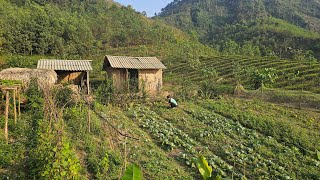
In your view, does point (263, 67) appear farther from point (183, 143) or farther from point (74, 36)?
point (74, 36)

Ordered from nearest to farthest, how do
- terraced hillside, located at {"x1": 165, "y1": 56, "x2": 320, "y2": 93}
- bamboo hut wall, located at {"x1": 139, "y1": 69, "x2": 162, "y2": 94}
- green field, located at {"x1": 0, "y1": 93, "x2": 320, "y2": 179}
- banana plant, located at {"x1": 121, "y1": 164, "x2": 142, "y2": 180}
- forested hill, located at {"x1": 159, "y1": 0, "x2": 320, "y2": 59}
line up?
banana plant, located at {"x1": 121, "y1": 164, "x2": 142, "y2": 180} < green field, located at {"x1": 0, "y1": 93, "x2": 320, "y2": 179} < bamboo hut wall, located at {"x1": 139, "y1": 69, "x2": 162, "y2": 94} < terraced hillside, located at {"x1": 165, "y1": 56, "x2": 320, "y2": 93} < forested hill, located at {"x1": 159, "y1": 0, "x2": 320, "y2": 59}

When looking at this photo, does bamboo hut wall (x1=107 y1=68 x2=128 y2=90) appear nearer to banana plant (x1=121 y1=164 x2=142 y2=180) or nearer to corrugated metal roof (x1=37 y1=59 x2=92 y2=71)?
corrugated metal roof (x1=37 y1=59 x2=92 y2=71)

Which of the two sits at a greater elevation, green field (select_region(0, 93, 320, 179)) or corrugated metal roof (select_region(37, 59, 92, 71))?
corrugated metal roof (select_region(37, 59, 92, 71))

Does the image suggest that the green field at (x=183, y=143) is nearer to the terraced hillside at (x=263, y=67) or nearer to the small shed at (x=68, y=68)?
the small shed at (x=68, y=68)

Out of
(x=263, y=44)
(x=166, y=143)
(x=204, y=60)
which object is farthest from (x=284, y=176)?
(x=263, y=44)

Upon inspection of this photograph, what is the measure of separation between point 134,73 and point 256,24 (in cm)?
7466

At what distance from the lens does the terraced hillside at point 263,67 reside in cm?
3078

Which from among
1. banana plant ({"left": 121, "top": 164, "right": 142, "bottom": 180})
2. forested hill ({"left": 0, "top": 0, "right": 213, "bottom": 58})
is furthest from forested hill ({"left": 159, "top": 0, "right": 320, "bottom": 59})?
banana plant ({"left": 121, "top": 164, "right": 142, "bottom": 180})

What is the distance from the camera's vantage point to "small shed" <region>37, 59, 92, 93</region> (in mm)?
20078

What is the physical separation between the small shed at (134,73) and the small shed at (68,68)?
1.92 metres

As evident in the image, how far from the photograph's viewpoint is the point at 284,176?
10078 millimetres

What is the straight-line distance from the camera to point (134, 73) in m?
23.8

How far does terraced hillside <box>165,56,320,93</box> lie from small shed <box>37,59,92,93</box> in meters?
13.5

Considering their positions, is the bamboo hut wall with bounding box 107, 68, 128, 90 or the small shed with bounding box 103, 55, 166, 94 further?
the bamboo hut wall with bounding box 107, 68, 128, 90
